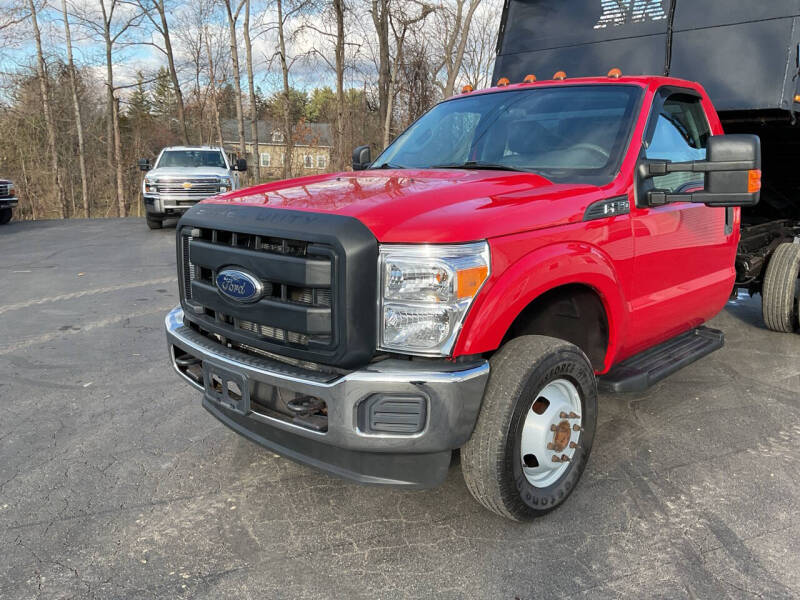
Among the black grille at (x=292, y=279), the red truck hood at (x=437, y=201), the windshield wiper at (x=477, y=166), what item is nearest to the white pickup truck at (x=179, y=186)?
the windshield wiper at (x=477, y=166)

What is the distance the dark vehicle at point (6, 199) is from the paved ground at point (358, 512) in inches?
552

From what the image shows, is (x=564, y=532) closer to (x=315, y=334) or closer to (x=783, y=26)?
(x=315, y=334)

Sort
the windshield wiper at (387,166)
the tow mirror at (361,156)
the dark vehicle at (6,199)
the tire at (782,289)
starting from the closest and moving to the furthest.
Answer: the windshield wiper at (387,166)
the tow mirror at (361,156)
the tire at (782,289)
the dark vehicle at (6,199)

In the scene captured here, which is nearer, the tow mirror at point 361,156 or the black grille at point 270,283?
the black grille at point 270,283

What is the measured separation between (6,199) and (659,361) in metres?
17.7

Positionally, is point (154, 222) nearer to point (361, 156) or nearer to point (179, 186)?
point (179, 186)

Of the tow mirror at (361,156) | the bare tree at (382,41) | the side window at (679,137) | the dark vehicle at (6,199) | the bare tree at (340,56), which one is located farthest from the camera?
the bare tree at (382,41)

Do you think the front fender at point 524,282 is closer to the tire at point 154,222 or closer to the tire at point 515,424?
the tire at point 515,424

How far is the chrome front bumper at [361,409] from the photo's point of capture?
2.37 metres

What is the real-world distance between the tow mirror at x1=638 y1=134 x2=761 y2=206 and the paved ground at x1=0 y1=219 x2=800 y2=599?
4.79 ft

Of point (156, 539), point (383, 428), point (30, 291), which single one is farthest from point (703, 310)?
point (30, 291)

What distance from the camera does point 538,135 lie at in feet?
12.1

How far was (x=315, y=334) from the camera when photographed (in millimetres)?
2512

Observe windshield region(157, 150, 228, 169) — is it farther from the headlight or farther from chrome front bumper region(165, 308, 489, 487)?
the headlight
